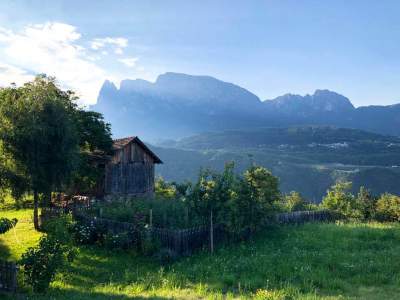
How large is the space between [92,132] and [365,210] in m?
23.8

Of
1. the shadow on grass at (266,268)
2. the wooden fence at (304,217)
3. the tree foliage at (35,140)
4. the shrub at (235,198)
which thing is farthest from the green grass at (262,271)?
the tree foliage at (35,140)

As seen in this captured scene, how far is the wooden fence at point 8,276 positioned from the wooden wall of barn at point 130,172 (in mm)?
22956

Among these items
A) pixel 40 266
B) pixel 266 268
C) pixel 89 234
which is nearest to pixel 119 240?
pixel 89 234

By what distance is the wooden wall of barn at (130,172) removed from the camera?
3697 cm

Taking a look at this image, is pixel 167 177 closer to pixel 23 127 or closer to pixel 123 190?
pixel 123 190

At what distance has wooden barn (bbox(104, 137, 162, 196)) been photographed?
3694 centimetres

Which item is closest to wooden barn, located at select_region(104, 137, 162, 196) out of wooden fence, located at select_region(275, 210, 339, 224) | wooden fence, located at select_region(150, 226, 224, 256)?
wooden fence, located at select_region(275, 210, 339, 224)

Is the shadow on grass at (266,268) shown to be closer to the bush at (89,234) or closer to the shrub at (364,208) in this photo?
the bush at (89,234)

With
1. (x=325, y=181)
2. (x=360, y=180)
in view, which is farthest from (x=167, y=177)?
(x=360, y=180)

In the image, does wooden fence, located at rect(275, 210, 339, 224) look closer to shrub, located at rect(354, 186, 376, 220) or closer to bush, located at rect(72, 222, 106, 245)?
shrub, located at rect(354, 186, 376, 220)

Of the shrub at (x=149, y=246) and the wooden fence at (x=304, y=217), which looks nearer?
the shrub at (x=149, y=246)

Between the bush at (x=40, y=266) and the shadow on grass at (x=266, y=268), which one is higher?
the bush at (x=40, y=266)

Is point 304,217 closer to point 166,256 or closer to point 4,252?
point 166,256

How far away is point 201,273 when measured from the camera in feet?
49.3
